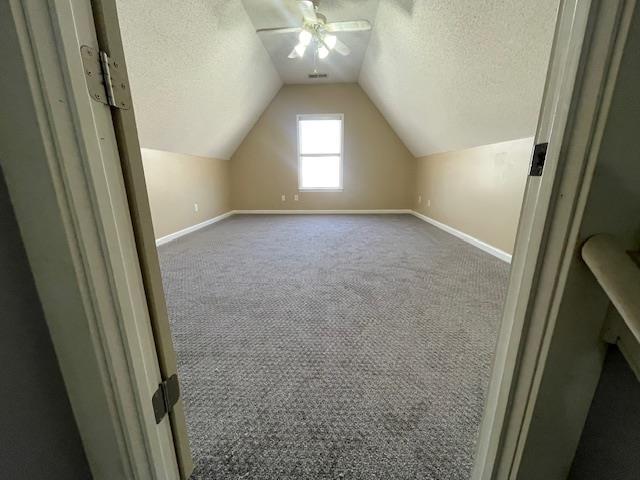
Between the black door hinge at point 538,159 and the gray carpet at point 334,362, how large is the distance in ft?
2.94

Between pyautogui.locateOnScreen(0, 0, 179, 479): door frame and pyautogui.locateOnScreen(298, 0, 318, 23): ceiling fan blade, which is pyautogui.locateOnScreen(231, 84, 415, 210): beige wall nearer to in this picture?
pyautogui.locateOnScreen(298, 0, 318, 23): ceiling fan blade

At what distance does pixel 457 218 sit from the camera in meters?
3.81

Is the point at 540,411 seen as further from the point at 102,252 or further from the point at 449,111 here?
the point at 449,111

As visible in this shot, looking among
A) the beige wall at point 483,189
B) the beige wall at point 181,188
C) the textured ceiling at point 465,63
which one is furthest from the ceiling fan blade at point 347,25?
the beige wall at point 181,188

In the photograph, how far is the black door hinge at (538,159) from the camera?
0.50 m

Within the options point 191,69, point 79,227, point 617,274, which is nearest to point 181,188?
point 191,69

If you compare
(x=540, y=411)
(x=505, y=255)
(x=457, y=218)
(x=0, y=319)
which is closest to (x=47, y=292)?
(x=0, y=319)

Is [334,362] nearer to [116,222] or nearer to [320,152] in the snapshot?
[116,222]

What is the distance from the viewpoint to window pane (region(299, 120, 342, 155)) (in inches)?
215

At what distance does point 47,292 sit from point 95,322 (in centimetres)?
10

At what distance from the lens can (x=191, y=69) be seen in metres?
2.79

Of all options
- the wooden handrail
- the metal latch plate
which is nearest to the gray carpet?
the wooden handrail

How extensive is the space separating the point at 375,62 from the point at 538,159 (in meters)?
4.13

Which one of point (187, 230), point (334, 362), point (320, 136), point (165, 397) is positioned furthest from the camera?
point (320, 136)
